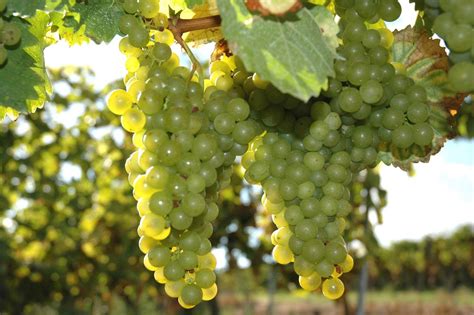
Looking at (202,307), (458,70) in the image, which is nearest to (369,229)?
(202,307)

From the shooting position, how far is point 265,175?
1.11m

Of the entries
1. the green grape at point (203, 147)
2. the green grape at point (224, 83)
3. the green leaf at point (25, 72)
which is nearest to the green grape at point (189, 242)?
the green grape at point (203, 147)

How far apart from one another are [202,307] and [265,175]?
539 centimetres

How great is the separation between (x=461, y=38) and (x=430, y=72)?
0.43m

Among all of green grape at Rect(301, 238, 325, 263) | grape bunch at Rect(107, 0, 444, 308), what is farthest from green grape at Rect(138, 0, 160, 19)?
green grape at Rect(301, 238, 325, 263)

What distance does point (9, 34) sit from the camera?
3.35 feet

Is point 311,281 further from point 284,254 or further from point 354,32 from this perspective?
point 354,32

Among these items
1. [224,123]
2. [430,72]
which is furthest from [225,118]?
[430,72]

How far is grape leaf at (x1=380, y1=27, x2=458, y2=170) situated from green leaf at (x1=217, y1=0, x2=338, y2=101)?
0.42m

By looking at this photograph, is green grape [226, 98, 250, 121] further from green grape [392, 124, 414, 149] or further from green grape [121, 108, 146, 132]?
green grape [392, 124, 414, 149]

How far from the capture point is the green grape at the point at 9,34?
1020mm

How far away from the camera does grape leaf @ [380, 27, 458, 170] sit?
124 cm

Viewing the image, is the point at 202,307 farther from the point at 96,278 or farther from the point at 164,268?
the point at 164,268

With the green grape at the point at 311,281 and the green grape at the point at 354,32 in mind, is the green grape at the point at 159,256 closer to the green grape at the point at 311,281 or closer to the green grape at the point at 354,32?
the green grape at the point at 311,281
